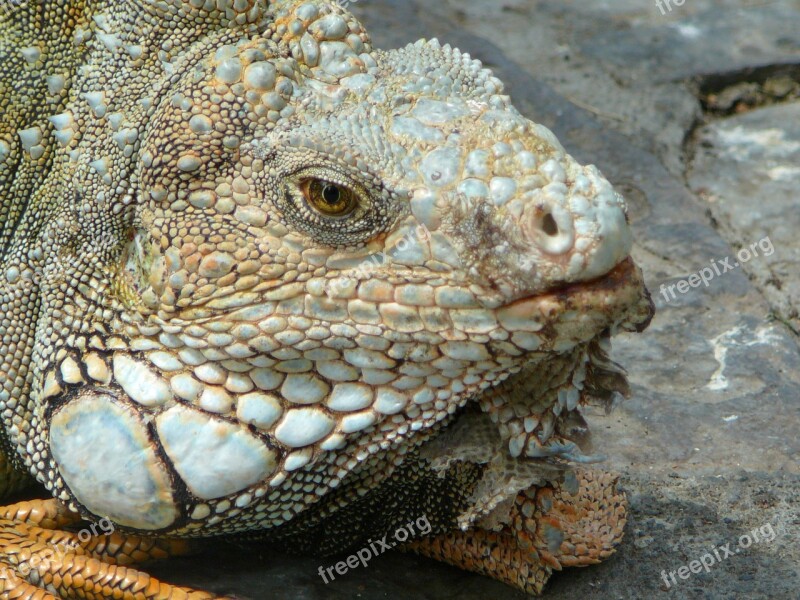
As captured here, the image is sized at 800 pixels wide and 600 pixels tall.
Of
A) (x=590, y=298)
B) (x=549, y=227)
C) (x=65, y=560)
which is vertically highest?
(x=549, y=227)

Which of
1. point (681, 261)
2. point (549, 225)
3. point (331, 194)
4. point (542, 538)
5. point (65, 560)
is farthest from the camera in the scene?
point (681, 261)

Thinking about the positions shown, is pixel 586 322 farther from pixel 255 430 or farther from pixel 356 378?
pixel 255 430

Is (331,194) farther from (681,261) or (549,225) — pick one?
(681,261)

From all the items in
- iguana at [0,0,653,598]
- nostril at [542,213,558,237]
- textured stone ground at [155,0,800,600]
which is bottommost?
textured stone ground at [155,0,800,600]

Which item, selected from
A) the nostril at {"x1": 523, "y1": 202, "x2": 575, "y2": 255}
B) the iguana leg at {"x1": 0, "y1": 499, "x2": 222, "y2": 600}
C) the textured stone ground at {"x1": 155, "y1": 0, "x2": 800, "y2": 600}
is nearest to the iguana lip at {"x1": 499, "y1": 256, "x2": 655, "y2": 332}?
the nostril at {"x1": 523, "y1": 202, "x2": 575, "y2": 255}

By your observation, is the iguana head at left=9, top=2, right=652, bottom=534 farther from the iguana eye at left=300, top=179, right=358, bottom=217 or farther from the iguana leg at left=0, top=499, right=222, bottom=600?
the iguana leg at left=0, top=499, right=222, bottom=600

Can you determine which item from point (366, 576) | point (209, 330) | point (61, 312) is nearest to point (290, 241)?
point (209, 330)

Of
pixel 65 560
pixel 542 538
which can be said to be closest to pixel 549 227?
pixel 542 538
